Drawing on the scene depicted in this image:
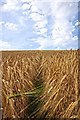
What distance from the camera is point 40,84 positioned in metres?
1.81

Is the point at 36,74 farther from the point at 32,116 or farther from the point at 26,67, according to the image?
the point at 32,116

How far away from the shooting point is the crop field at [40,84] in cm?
179

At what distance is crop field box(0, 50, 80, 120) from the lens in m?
1.79

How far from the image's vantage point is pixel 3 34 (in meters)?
1.82

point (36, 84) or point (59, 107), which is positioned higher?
point (36, 84)

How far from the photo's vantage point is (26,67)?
6.15 feet

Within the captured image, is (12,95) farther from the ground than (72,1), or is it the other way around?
(72,1)

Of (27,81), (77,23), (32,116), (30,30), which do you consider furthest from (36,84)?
(77,23)

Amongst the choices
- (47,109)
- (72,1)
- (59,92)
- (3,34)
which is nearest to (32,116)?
(47,109)

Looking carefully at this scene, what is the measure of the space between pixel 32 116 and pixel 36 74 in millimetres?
241

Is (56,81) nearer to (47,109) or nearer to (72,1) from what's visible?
(47,109)

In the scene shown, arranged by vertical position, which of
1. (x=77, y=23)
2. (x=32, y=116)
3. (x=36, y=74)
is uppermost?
(x=77, y=23)

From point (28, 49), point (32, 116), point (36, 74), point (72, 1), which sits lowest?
point (32, 116)

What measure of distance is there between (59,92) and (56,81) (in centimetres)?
7
